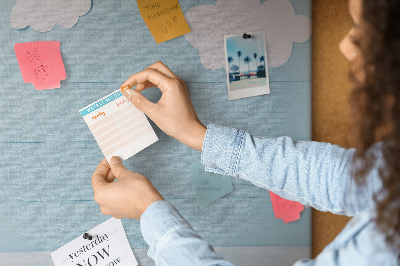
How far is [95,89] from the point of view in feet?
2.67

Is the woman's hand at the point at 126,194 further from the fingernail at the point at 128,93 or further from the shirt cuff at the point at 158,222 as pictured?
the fingernail at the point at 128,93

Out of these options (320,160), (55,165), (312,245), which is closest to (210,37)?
(320,160)

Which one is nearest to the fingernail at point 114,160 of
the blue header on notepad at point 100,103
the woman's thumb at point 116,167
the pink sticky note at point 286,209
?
the woman's thumb at point 116,167

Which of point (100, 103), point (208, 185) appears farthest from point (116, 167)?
point (208, 185)

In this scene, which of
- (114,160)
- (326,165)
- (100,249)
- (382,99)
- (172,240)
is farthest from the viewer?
(100,249)

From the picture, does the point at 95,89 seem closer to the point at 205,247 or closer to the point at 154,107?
the point at 154,107

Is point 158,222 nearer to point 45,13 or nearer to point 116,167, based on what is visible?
point 116,167

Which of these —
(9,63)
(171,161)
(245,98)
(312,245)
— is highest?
(9,63)

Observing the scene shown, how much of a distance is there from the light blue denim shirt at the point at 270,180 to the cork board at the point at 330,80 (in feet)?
0.49

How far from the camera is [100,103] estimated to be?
30.3 inches

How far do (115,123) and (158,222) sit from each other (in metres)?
0.28

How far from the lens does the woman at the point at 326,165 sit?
0.42 m

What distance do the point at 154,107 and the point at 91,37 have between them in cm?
23

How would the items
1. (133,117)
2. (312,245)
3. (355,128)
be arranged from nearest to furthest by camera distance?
(355,128) < (133,117) < (312,245)
